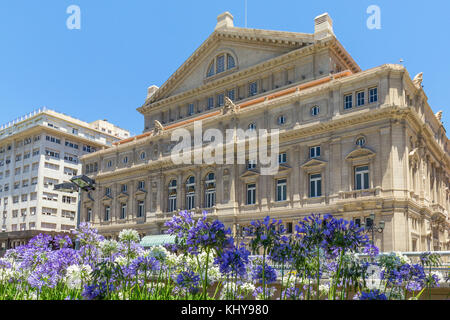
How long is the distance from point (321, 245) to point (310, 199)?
111 ft

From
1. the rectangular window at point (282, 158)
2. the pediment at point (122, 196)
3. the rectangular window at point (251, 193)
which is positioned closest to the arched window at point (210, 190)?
the rectangular window at point (251, 193)

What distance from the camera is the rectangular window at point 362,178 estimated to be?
38.8 metres

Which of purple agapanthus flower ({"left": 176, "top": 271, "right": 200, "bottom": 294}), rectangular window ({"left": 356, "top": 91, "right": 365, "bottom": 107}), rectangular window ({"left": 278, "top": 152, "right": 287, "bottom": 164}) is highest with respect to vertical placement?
rectangular window ({"left": 356, "top": 91, "right": 365, "bottom": 107})

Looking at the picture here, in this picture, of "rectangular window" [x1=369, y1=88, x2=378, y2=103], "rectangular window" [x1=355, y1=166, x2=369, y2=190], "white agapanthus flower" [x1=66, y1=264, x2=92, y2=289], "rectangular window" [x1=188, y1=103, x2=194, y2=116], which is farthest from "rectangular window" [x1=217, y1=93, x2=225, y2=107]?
"white agapanthus flower" [x1=66, y1=264, x2=92, y2=289]

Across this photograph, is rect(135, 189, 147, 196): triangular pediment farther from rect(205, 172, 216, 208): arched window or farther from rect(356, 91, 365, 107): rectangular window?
rect(356, 91, 365, 107): rectangular window

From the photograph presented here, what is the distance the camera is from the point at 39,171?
263 feet

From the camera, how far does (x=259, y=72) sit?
179 ft

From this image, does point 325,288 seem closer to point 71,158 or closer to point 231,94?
point 231,94

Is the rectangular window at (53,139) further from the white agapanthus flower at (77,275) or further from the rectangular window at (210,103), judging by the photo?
the white agapanthus flower at (77,275)

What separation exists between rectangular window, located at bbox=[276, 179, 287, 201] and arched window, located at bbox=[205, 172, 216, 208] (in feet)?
26.7

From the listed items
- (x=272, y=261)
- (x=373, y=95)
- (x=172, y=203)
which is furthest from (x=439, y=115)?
(x=272, y=261)

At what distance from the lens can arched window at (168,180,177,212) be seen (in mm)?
53319

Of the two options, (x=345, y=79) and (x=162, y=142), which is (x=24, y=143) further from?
(x=345, y=79)
